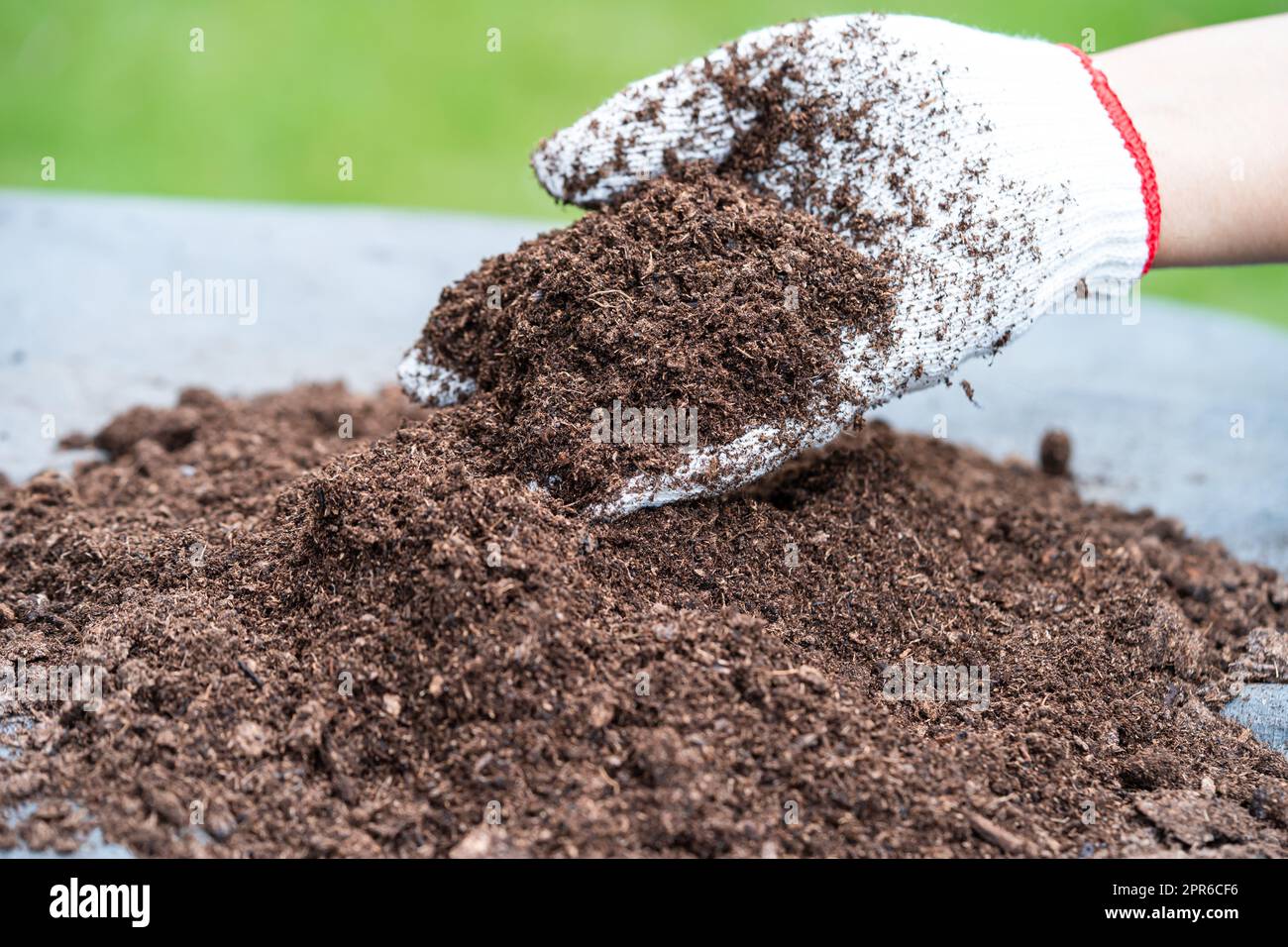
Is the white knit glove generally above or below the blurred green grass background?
below

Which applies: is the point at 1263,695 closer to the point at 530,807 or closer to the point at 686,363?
the point at 686,363

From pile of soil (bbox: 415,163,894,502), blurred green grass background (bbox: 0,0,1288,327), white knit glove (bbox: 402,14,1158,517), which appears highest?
blurred green grass background (bbox: 0,0,1288,327)

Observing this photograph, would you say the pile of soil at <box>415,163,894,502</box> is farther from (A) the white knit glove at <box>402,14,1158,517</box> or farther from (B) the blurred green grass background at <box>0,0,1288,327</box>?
(B) the blurred green grass background at <box>0,0,1288,327</box>

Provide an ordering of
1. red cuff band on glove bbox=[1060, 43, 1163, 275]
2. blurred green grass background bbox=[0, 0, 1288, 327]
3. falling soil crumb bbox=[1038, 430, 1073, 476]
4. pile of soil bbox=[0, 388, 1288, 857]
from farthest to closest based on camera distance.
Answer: blurred green grass background bbox=[0, 0, 1288, 327] < falling soil crumb bbox=[1038, 430, 1073, 476] < red cuff band on glove bbox=[1060, 43, 1163, 275] < pile of soil bbox=[0, 388, 1288, 857]

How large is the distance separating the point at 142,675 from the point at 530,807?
2.05ft

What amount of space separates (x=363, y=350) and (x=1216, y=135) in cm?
240

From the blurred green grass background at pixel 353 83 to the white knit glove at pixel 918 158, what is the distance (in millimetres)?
3296

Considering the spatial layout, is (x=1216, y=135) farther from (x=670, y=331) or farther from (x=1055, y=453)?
(x=670, y=331)

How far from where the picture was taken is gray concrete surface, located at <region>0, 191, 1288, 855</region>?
9.39ft

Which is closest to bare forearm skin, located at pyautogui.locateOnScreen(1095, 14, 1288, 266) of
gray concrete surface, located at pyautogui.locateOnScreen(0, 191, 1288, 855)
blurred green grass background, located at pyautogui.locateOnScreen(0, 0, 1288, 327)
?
gray concrete surface, located at pyautogui.locateOnScreen(0, 191, 1288, 855)

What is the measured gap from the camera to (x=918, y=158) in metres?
1.96

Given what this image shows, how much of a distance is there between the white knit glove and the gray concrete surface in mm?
1028

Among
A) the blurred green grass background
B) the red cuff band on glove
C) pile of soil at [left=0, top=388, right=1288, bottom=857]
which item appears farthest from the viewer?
the blurred green grass background
